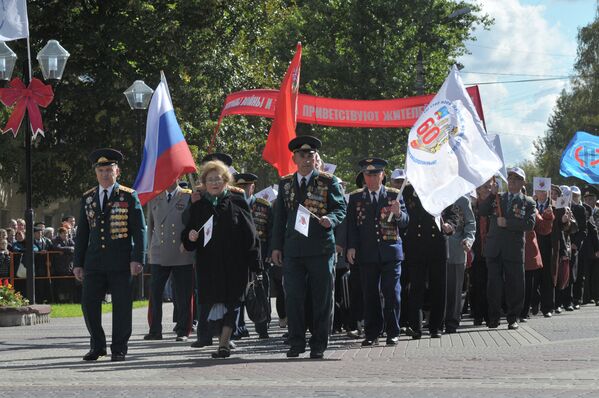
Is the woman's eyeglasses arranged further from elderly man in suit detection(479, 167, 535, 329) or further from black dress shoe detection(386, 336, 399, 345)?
elderly man in suit detection(479, 167, 535, 329)

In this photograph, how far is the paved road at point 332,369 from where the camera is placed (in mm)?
9406

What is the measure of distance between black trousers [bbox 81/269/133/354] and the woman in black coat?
686 mm

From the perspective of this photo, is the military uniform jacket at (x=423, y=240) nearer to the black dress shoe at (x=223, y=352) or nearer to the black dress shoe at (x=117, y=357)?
the black dress shoe at (x=223, y=352)

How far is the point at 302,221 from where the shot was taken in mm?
12461

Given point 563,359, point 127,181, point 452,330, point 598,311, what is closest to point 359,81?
point 127,181

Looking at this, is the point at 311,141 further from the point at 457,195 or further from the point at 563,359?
the point at 563,359

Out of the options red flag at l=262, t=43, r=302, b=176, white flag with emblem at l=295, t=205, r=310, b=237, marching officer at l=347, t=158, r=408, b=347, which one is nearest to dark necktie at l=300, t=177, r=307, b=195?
white flag with emblem at l=295, t=205, r=310, b=237

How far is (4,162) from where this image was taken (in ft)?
117

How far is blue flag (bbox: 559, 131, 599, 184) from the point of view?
28188 millimetres

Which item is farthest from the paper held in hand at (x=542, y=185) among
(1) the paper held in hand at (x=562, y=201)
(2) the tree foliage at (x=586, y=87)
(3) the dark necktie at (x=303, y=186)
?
(2) the tree foliage at (x=586, y=87)

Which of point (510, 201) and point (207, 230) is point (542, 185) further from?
point (207, 230)

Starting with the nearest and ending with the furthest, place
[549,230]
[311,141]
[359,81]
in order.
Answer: [311,141]
[549,230]
[359,81]

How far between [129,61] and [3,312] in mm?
17732

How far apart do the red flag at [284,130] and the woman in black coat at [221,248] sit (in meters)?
4.55
